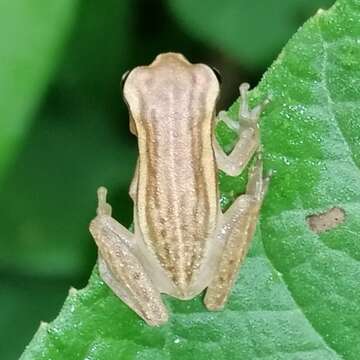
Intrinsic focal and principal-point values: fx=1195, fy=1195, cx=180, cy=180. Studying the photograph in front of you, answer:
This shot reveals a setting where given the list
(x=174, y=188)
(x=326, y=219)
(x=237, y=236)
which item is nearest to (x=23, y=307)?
(x=174, y=188)

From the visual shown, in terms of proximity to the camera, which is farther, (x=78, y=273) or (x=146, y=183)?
(x=78, y=273)

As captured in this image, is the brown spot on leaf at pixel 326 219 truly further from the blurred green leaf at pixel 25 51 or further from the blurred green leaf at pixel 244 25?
the blurred green leaf at pixel 244 25

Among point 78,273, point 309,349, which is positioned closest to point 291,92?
point 309,349

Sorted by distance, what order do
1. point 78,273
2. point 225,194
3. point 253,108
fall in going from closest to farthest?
point 253,108 < point 225,194 < point 78,273

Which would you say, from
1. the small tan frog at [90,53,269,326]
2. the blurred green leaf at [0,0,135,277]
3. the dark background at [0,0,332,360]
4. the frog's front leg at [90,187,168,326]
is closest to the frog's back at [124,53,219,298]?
the small tan frog at [90,53,269,326]

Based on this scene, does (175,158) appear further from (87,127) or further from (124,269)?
(87,127)

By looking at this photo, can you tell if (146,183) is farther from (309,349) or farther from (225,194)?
(309,349)

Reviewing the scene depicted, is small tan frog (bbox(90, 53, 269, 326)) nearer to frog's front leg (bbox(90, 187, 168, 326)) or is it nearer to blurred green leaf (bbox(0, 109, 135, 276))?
frog's front leg (bbox(90, 187, 168, 326))
